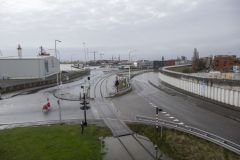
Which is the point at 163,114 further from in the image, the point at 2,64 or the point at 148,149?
the point at 2,64

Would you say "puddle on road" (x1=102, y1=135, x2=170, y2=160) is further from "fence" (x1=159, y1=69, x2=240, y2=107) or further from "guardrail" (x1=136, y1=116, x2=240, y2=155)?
"fence" (x1=159, y1=69, x2=240, y2=107)

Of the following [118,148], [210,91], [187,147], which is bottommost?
[118,148]

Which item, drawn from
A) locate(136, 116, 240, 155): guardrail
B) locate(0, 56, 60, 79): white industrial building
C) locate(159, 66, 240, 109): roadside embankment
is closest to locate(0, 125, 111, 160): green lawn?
locate(136, 116, 240, 155): guardrail

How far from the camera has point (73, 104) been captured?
35719mm

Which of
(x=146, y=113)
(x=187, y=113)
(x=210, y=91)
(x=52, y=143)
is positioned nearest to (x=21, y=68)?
(x=146, y=113)

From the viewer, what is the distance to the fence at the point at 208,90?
28684 mm

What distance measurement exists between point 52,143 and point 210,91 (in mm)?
22651

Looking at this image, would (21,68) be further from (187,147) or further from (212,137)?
(212,137)

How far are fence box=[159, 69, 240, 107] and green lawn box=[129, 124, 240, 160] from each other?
11780 millimetres

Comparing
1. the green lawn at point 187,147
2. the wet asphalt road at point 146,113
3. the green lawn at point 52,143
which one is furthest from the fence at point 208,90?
the green lawn at point 52,143

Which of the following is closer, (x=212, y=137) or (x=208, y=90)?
(x=212, y=137)

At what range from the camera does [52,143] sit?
19.2m

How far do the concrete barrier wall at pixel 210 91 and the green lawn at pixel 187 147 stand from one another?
11718mm

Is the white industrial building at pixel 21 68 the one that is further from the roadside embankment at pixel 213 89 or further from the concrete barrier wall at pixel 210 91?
the roadside embankment at pixel 213 89
